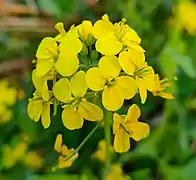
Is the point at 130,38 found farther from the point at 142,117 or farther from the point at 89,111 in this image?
the point at 142,117

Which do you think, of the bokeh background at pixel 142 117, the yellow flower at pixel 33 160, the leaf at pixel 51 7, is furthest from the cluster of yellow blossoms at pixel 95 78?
the leaf at pixel 51 7

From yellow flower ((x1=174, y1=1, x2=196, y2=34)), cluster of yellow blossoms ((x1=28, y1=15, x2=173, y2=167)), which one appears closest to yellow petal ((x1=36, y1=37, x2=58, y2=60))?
cluster of yellow blossoms ((x1=28, y1=15, x2=173, y2=167))

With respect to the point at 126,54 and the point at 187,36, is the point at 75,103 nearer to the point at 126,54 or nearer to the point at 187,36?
the point at 126,54

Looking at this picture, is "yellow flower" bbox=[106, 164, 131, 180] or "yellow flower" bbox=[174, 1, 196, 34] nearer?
"yellow flower" bbox=[106, 164, 131, 180]

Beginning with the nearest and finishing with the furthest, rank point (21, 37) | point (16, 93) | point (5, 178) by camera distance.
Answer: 1. point (5, 178)
2. point (16, 93)
3. point (21, 37)

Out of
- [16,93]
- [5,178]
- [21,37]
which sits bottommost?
[5,178]

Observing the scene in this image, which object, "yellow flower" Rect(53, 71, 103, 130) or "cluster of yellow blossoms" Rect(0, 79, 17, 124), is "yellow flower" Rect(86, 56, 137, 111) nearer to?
"yellow flower" Rect(53, 71, 103, 130)

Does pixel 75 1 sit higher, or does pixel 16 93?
pixel 75 1

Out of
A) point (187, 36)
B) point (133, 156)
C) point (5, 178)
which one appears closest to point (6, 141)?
point (5, 178)

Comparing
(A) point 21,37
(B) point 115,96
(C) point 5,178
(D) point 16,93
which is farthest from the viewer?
(A) point 21,37

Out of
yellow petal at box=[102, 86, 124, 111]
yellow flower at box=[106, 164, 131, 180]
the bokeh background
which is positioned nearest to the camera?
yellow petal at box=[102, 86, 124, 111]
